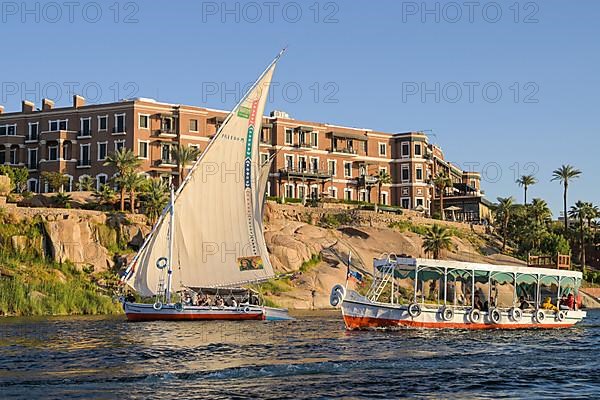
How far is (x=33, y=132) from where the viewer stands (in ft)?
353

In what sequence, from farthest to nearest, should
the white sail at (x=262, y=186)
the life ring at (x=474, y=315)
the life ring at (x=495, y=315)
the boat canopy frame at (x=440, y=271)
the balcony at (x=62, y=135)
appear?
1. the balcony at (x=62, y=135)
2. the white sail at (x=262, y=186)
3. the life ring at (x=495, y=315)
4. the life ring at (x=474, y=315)
5. the boat canopy frame at (x=440, y=271)

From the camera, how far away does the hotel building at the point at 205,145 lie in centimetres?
10431

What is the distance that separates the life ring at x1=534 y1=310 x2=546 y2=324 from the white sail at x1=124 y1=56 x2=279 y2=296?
59.5 ft

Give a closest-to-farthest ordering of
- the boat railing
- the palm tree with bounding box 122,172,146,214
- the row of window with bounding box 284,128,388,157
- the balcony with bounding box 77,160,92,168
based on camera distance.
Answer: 1. the boat railing
2. the palm tree with bounding box 122,172,146,214
3. the balcony with bounding box 77,160,92,168
4. the row of window with bounding box 284,128,388,157

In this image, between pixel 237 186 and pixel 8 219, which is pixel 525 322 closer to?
pixel 237 186

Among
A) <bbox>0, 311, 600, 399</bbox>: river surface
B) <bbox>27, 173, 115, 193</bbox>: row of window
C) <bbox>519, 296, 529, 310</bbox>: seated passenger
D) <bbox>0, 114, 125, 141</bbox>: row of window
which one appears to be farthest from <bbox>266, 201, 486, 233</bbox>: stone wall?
<bbox>0, 311, 600, 399</bbox>: river surface

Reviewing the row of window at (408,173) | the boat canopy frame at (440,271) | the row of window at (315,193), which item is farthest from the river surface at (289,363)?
the row of window at (408,173)

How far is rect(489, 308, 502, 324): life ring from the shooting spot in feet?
167

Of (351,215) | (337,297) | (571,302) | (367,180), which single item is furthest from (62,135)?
(571,302)

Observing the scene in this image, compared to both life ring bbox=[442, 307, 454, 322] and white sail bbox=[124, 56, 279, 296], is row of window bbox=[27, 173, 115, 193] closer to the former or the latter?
white sail bbox=[124, 56, 279, 296]

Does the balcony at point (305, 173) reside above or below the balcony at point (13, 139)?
below

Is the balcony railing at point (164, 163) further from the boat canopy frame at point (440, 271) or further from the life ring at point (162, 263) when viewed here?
the boat canopy frame at point (440, 271)

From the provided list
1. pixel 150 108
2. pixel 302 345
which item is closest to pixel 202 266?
pixel 302 345

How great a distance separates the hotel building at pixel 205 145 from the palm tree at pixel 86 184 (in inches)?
45.5
